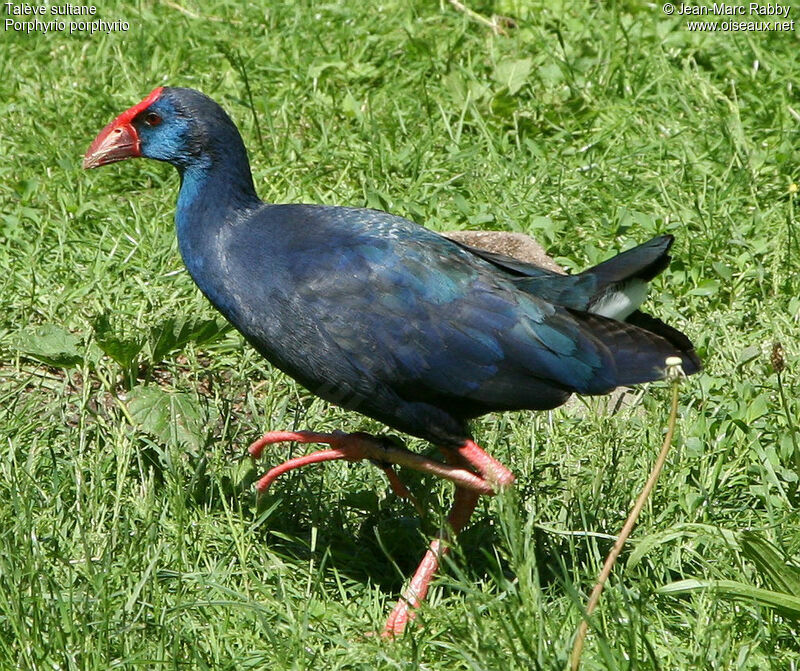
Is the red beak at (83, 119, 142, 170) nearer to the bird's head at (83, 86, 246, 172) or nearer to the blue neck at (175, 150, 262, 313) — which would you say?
the bird's head at (83, 86, 246, 172)

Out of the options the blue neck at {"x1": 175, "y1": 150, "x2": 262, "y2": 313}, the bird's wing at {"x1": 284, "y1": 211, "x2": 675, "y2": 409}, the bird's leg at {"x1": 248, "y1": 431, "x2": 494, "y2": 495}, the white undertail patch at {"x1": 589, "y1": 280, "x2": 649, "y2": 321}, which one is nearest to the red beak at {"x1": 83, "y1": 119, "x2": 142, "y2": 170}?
the blue neck at {"x1": 175, "y1": 150, "x2": 262, "y2": 313}

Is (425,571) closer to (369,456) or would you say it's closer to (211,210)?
(369,456)

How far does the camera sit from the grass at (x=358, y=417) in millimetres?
2566

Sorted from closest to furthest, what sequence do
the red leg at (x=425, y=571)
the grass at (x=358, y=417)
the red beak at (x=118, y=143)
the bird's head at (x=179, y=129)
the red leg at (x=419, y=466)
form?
the grass at (x=358, y=417) → the red leg at (x=425, y=571) → the red leg at (x=419, y=466) → the bird's head at (x=179, y=129) → the red beak at (x=118, y=143)

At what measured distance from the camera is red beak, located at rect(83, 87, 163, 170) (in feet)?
10.2

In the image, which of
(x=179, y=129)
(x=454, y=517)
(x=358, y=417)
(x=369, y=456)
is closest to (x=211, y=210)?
(x=179, y=129)

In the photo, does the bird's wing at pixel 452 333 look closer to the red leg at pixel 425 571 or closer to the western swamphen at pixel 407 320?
the western swamphen at pixel 407 320

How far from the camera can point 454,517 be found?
3033 millimetres

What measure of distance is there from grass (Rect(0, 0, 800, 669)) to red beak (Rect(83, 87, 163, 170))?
452mm

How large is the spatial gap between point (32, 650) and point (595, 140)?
2.90 metres

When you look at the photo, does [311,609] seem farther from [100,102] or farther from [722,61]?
[722,61]

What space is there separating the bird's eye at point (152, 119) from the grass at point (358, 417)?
1.92 ft

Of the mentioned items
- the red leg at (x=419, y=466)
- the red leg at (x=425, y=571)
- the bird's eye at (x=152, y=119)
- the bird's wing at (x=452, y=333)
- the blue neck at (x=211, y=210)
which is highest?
the bird's eye at (x=152, y=119)

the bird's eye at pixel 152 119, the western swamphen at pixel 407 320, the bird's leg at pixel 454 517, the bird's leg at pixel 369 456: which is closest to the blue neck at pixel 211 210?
the western swamphen at pixel 407 320
